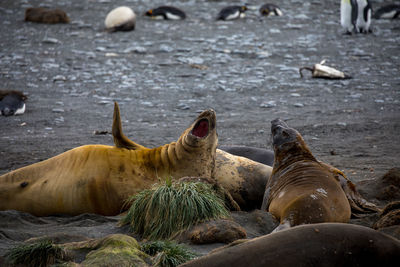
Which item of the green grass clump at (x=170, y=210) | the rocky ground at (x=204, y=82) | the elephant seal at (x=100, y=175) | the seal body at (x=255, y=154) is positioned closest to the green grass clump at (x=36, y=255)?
the green grass clump at (x=170, y=210)

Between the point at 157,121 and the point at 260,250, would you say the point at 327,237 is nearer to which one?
the point at 260,250

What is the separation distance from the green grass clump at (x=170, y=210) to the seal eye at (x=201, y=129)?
932mm

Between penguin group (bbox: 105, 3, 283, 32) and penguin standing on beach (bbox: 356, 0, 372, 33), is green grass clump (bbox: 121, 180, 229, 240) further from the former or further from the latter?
penguin standing on beach (bbox: 356, 0, 372, 33)

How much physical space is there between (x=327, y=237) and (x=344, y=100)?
289 inches

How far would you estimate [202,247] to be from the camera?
3496 mm

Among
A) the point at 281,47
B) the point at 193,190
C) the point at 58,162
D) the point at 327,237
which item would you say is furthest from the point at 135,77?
the point at 327,237

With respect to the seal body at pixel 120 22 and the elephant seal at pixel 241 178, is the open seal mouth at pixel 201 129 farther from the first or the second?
the seal body at pixel 120 22

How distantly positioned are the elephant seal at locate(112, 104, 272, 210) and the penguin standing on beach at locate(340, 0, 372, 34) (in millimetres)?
9629

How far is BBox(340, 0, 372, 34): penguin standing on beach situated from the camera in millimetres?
13781

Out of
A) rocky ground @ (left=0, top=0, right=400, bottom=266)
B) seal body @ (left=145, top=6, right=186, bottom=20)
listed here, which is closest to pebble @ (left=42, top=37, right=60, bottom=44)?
rocky ground @ (left=0, top=0, right=400, bottom=266)

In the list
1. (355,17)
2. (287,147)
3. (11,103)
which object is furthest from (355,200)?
(355,17)

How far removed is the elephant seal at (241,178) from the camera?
498cm

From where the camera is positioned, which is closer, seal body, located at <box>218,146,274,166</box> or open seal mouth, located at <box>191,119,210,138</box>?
open seal mouth, located at <box>191,119,210,138</box>

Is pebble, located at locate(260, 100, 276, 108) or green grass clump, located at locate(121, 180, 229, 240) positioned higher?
green grass clump, located at locate(121, 180, 229, 240)
